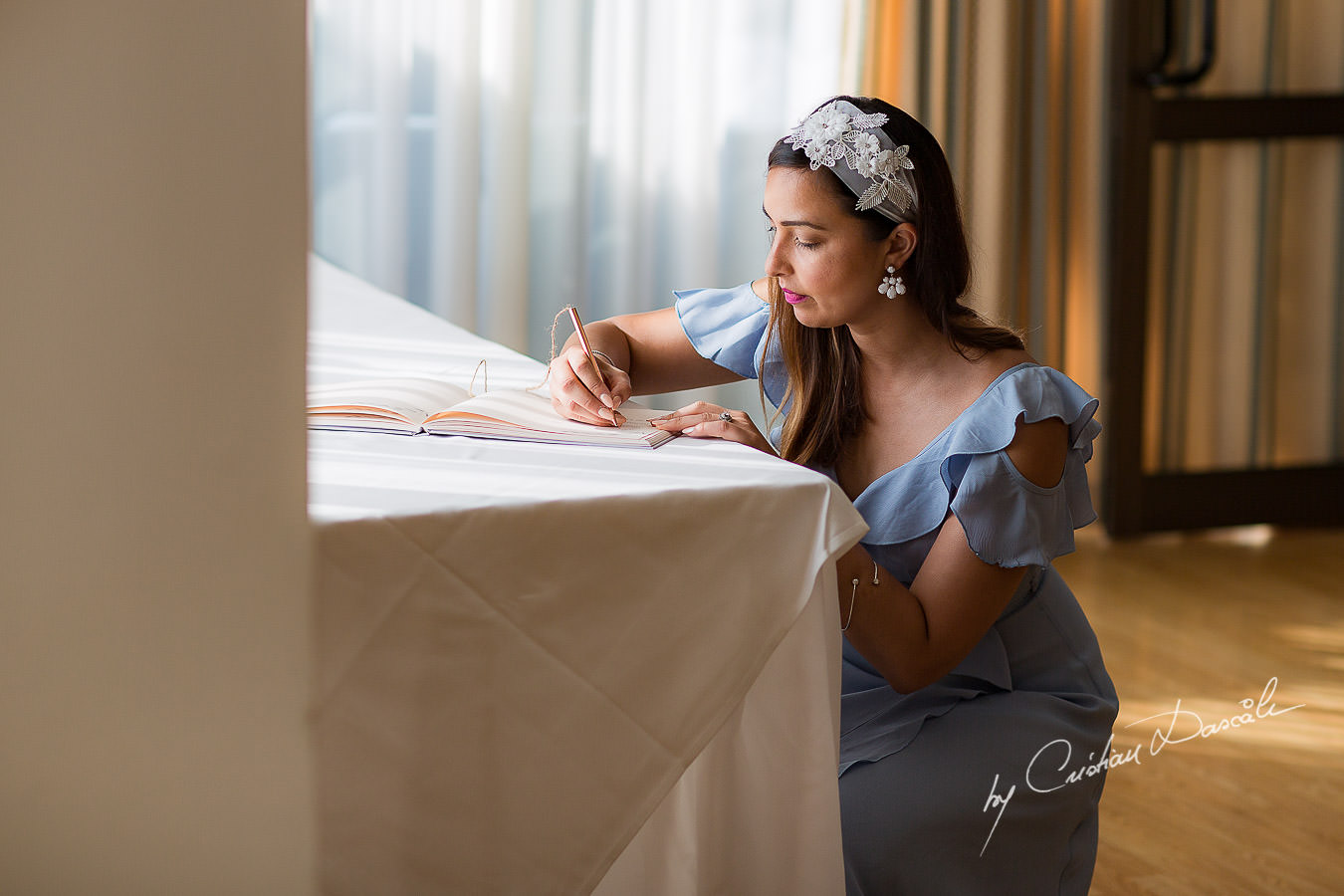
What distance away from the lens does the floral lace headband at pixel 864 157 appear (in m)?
1.22

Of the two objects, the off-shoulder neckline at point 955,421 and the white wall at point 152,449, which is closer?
the white wall at point 152,449

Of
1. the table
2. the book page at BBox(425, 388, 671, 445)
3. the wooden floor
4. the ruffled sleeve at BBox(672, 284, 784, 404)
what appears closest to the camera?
the table

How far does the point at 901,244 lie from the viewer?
126cm

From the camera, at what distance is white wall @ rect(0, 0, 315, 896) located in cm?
42

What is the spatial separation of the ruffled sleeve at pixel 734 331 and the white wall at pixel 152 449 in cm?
102

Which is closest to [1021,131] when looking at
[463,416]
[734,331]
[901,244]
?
[734,331]

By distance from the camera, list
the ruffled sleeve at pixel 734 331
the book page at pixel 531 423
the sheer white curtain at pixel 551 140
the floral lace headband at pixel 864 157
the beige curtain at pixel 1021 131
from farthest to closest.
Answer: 1. the beige curtain at pixel 1021 131
2. the sheer white curtain at pixel 551 140
3. the ruffled sleeve at pixel 734 331
4. the floral lace headband at pixel 864 157
5. the book page at pixel 531 423

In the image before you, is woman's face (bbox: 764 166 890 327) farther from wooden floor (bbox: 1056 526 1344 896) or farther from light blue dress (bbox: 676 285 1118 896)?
wooden floor (bbox: 1056 526 1344 896)

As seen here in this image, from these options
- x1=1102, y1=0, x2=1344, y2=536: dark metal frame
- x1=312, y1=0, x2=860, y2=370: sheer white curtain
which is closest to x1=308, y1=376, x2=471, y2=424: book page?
x1=312, y1=0, x2=860, y2=370: sheer white curtain

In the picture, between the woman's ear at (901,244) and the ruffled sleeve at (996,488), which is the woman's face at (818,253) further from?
the ruffled sleeve at (996,488)

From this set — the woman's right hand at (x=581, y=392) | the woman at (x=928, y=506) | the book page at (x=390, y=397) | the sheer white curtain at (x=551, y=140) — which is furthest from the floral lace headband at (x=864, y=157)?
the sheer white curtain at (x=551, y=140)

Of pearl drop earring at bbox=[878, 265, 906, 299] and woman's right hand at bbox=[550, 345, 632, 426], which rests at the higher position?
pearl drop earring at bbox=[878, 265, 906, 299]

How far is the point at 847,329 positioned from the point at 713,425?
502 mm

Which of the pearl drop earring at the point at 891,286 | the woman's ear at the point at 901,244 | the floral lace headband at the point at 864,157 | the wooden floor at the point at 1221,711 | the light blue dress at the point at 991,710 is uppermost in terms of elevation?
the floral lace headband at the point at 864,157
